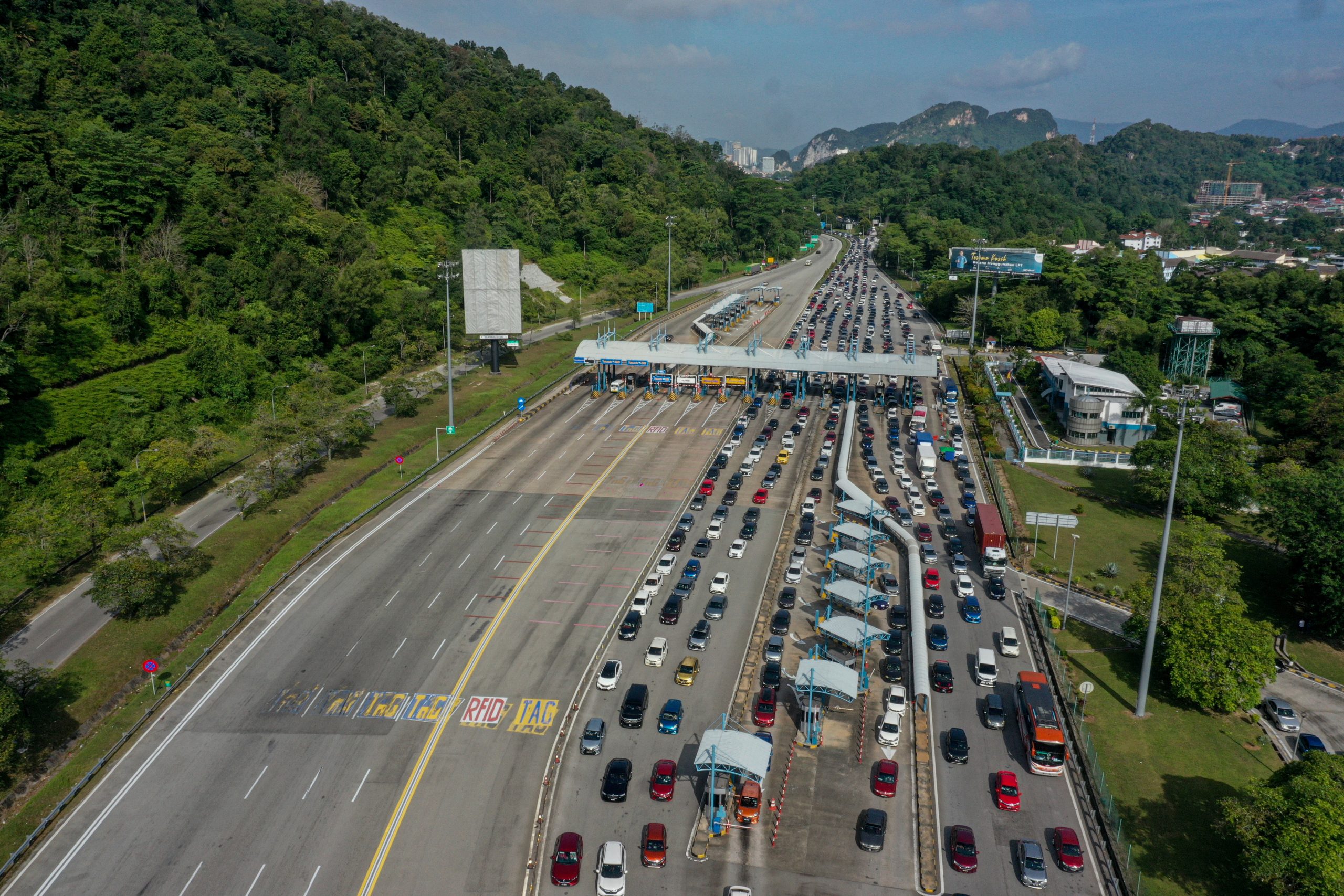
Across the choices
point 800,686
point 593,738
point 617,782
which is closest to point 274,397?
point 593,738

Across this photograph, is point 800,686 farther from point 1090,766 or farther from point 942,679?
point 1090,766

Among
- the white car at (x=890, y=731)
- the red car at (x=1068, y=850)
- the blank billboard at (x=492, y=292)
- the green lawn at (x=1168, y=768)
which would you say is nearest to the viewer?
the red car at (x=1068, y=850)

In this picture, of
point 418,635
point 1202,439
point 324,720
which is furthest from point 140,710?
point 1202,439

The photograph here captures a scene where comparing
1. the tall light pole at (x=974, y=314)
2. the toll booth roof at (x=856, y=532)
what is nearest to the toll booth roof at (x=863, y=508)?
the toll booth roof at (x=856, y=532)

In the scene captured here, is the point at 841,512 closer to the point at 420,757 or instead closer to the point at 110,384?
the point at 420,757

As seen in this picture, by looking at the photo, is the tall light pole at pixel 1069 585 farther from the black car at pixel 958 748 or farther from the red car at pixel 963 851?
the red car at pixel 963 851
